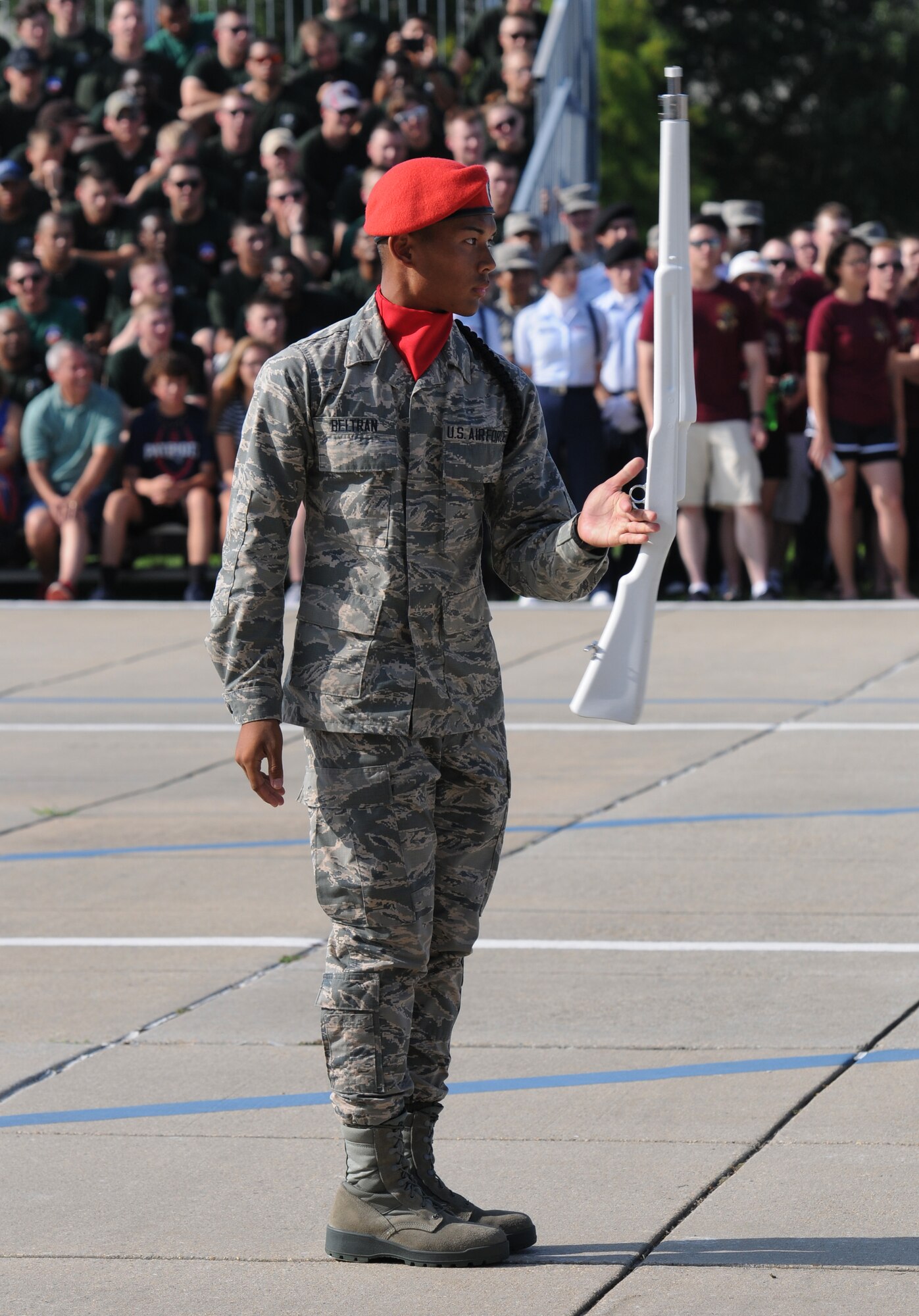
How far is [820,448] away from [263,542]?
33.4 ft

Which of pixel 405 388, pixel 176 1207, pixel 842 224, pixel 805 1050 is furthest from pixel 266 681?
pixel 842 224

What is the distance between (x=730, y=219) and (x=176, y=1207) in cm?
1191

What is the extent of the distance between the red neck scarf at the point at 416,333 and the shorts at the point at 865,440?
1022 centimetres

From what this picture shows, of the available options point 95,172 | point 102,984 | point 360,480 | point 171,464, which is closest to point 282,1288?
point 360,480

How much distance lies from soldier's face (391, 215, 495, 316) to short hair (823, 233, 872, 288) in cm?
994

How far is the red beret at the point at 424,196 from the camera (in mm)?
4004

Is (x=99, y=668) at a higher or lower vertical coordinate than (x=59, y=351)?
lower

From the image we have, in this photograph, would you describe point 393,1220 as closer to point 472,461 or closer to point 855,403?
point 472,461

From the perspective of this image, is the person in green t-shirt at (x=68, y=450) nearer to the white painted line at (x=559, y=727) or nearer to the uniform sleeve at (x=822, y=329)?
the white painted line at (x=559, y=727)

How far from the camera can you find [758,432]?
13.9m

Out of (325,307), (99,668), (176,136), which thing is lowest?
(99,668)

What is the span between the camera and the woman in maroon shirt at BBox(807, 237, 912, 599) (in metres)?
13.7

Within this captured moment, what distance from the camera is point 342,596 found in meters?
4.09

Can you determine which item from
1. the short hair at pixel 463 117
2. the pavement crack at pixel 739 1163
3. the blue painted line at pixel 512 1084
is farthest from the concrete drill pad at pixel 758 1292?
the short hair at pixel 463 117
